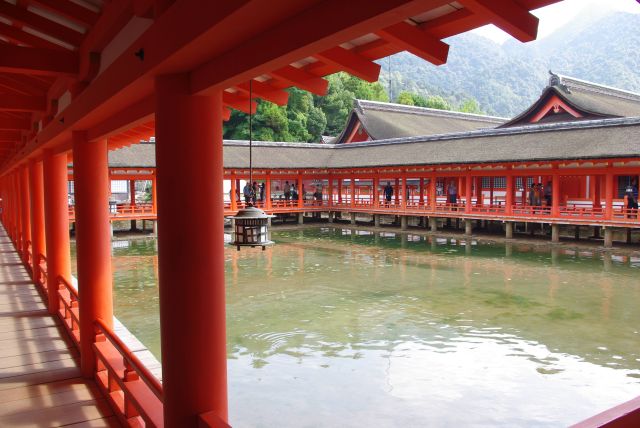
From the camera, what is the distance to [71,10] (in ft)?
10.5

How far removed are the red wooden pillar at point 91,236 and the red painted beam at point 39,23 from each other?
3.24 feet

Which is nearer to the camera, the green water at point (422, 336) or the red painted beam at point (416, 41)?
the red painted beam at point (416, 41)

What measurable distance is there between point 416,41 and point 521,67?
5285 inches

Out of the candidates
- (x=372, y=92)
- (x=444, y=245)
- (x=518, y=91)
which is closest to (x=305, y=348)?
(x=444, y=245)

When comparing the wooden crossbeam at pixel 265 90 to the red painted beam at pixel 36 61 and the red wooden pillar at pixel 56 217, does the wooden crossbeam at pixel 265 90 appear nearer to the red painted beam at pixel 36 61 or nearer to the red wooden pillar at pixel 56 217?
the red painted beam at pixel 36 61

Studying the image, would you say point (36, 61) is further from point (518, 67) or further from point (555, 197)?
point (518, 67)

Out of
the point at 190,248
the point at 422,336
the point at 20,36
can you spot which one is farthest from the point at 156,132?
the point at 422,336

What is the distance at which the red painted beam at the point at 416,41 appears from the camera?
1.98 meters

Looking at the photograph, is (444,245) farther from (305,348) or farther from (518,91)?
(518,91)

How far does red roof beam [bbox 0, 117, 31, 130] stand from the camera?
→ 7103mm

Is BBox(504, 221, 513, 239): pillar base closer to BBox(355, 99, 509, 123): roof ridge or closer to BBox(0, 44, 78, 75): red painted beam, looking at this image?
BBox(355, 99, 509, 123): roof ridge

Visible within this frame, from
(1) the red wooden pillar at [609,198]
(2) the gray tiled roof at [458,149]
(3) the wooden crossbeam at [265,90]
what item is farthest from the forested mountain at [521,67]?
(3) the wooden crossbeam at [265,90]

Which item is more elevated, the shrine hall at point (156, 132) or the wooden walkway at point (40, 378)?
the shrine hall at point (156, 132)

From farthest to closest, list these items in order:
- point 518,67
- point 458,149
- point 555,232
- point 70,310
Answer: point 518,67 → point 458,149 → point 555,232 → point 70,310
